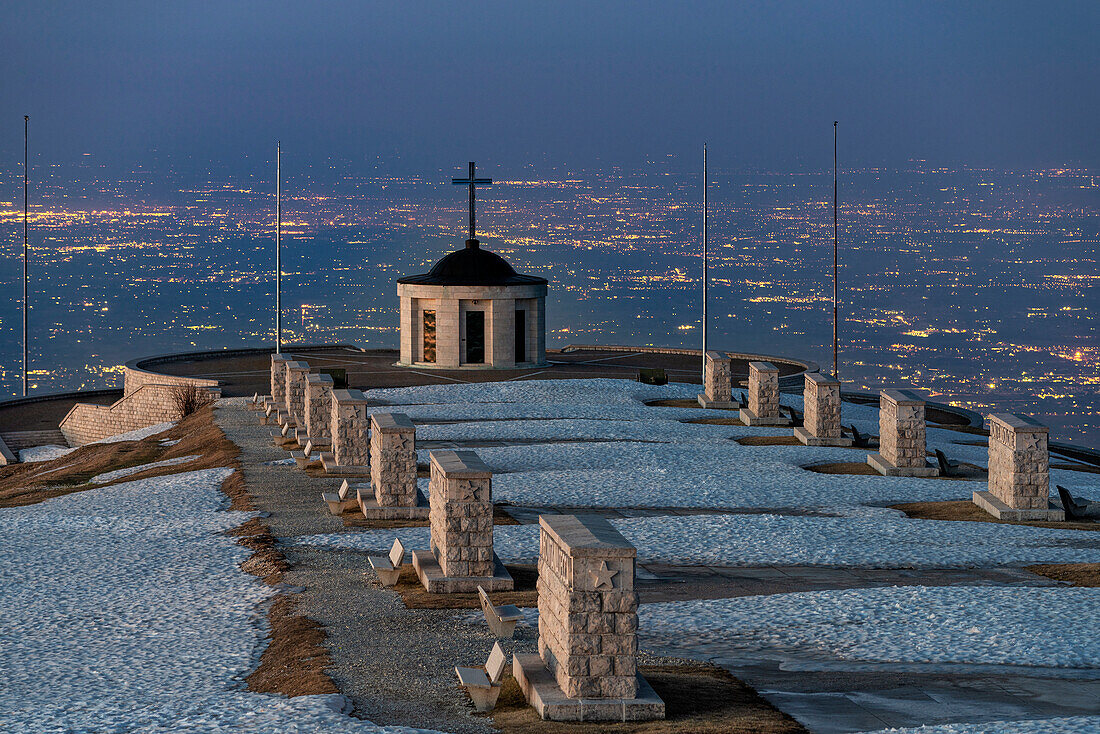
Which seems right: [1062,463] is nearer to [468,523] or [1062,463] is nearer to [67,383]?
[468,523]

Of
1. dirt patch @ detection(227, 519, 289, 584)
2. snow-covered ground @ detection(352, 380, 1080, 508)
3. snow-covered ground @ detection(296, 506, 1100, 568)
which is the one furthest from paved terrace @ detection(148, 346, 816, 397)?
snow-covered ground @ detection(296, 506, 1100, 568)

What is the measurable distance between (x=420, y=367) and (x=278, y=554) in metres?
30.8

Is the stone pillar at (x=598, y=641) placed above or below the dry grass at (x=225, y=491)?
above

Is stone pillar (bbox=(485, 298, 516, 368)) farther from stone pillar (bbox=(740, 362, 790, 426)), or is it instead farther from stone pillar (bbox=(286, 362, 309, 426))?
stone pillar (bbox=(286, 362, 309, 426))

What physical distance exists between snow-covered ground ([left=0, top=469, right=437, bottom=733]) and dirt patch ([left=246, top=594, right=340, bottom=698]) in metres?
0.18

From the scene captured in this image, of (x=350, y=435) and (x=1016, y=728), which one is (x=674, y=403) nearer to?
(x=350, y=435)

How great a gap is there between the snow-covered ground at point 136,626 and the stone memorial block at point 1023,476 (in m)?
13.2

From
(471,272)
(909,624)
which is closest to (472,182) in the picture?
(471,272)

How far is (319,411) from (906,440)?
12.7m

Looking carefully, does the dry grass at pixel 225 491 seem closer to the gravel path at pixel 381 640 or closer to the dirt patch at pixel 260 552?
the dirt patch at pixel 260 552

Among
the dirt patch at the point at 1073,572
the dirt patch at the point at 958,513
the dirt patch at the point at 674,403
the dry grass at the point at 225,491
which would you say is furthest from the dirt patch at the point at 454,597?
the dirt patch at the point at 674,403

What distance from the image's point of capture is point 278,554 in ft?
62.5

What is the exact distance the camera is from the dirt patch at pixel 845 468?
2892cm

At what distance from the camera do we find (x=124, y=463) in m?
33.5
